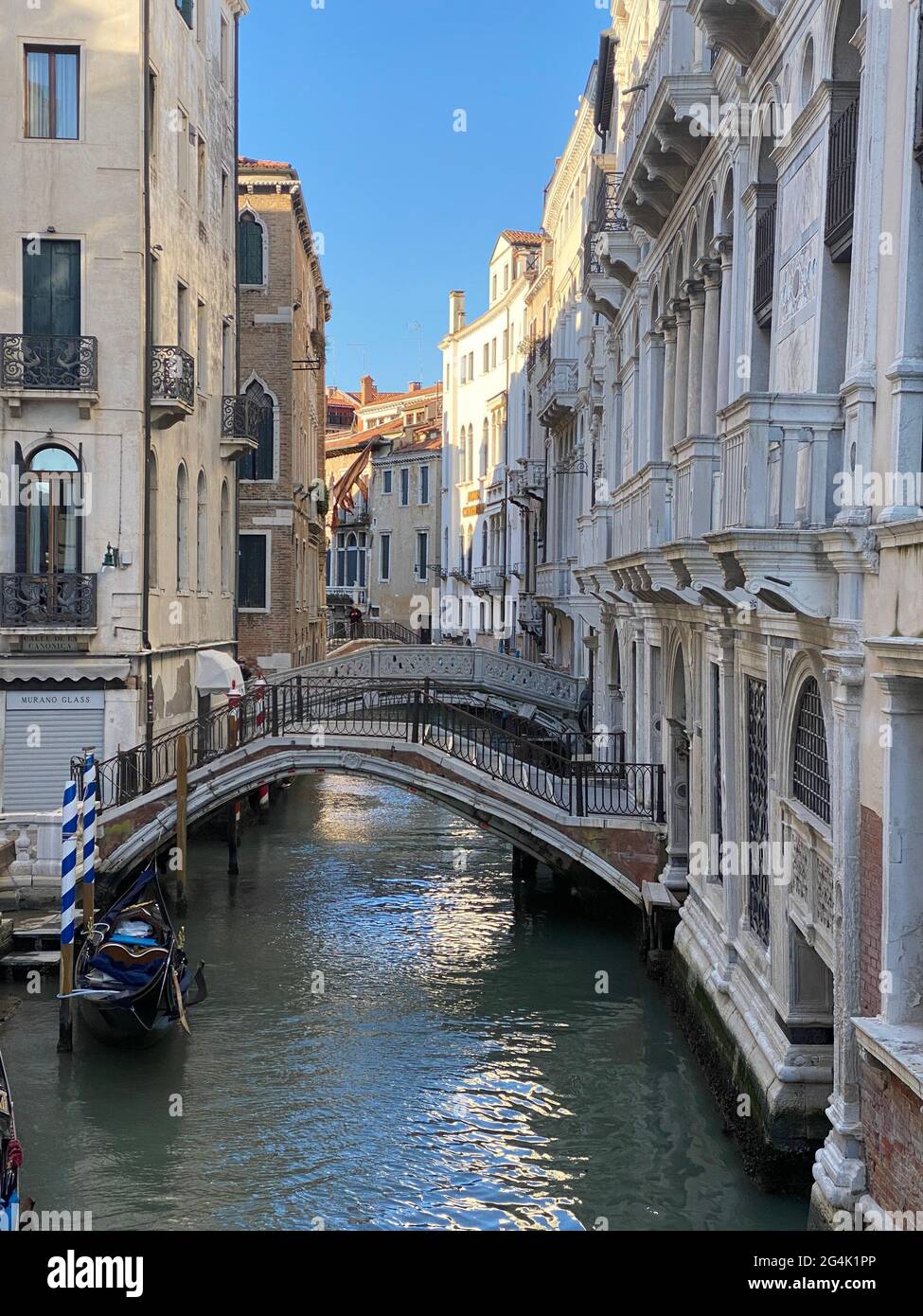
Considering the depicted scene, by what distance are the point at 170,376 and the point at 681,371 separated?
6.81 m

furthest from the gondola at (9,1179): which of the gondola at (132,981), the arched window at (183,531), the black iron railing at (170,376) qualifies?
the arched window at (183,531)

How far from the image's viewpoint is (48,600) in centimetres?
1681

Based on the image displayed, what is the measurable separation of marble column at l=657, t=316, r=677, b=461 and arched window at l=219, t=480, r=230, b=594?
32.1ft

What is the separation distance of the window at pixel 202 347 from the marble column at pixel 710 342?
408 inches

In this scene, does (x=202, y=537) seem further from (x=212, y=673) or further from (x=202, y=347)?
(x=202, y=347)

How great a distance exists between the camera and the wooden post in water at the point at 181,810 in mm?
15430

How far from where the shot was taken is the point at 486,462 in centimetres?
4097

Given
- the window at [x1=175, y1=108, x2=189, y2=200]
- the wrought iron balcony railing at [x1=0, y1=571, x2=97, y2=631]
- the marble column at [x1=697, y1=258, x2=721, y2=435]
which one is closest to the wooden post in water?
the wrought iron balcony railing at [x1=0, y1=571, x2=97, y2=631]

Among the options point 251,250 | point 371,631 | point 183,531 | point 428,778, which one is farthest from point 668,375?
point 371,631

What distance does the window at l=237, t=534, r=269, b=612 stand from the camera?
27094 mm

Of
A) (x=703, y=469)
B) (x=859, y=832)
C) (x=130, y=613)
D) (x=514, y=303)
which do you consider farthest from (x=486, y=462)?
(x=859, y=832)

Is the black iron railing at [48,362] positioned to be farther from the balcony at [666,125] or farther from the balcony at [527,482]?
the balcony at [527,482]

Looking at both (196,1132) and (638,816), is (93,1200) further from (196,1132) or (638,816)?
(638,816)
